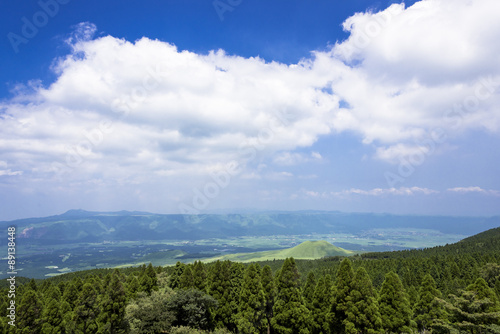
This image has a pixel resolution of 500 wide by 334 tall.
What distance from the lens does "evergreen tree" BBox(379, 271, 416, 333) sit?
99.6 feet

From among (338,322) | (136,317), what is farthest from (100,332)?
(338,322)

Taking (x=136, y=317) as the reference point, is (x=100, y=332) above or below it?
below

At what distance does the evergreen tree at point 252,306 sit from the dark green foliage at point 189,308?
395 centimetres

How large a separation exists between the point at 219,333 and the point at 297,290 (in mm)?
10102

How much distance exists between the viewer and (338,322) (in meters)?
30.9

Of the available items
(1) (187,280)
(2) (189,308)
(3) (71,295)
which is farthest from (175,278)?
(2) (189,308)

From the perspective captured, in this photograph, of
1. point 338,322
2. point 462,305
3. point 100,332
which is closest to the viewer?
point 462,305

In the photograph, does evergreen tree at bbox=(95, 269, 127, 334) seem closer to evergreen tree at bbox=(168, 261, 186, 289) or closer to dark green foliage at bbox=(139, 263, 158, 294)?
dark green foliage at bbox=(139, 263, 158, 294)

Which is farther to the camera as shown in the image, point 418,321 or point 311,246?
point 311,246

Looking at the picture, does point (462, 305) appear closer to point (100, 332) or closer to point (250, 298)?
point (250, 298)

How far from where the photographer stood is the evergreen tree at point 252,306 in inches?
1294

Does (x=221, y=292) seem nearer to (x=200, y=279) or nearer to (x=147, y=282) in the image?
(x=200, y=279)

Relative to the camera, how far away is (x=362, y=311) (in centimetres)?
2903

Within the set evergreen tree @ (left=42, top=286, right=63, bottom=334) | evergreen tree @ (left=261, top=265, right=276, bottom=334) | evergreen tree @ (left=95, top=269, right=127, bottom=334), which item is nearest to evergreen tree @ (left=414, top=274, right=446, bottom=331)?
evergreen tree @ (left=261, top=265, right=276, bottom=334)
